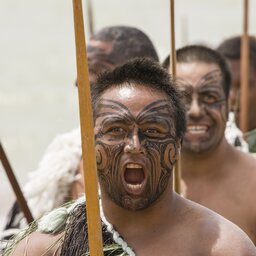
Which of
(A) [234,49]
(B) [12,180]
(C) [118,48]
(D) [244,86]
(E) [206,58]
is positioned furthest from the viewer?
(A) [234,49]

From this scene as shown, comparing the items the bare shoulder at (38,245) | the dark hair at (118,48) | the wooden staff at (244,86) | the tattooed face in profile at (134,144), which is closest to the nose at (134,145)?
the tattooed face in profile at (134,144)

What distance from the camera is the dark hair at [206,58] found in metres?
5.78

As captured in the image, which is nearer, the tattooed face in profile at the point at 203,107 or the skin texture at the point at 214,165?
the skin texture at the point at 214,165

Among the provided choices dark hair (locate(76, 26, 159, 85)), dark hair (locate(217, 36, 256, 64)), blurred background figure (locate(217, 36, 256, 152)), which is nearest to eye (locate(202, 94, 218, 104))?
dark hair (locate(76, 26, 159, 85))

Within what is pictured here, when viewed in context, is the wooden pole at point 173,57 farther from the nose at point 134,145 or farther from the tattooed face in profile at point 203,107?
the tattooed face in profile at point 203,107

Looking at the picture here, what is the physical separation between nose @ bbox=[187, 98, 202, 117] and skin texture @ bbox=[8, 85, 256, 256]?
58.9 inches

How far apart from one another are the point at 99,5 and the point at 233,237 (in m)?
12.8

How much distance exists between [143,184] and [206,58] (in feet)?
6.43

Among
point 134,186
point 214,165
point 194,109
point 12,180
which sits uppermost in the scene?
point 134,186

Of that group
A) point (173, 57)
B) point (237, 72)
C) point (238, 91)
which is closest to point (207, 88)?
point (173, 57)

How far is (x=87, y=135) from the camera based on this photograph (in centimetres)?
354

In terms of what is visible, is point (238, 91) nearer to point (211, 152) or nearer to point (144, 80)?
point (211, 152)

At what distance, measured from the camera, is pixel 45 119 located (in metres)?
13.6

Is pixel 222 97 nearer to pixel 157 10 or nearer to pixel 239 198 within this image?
pixel 239 198
